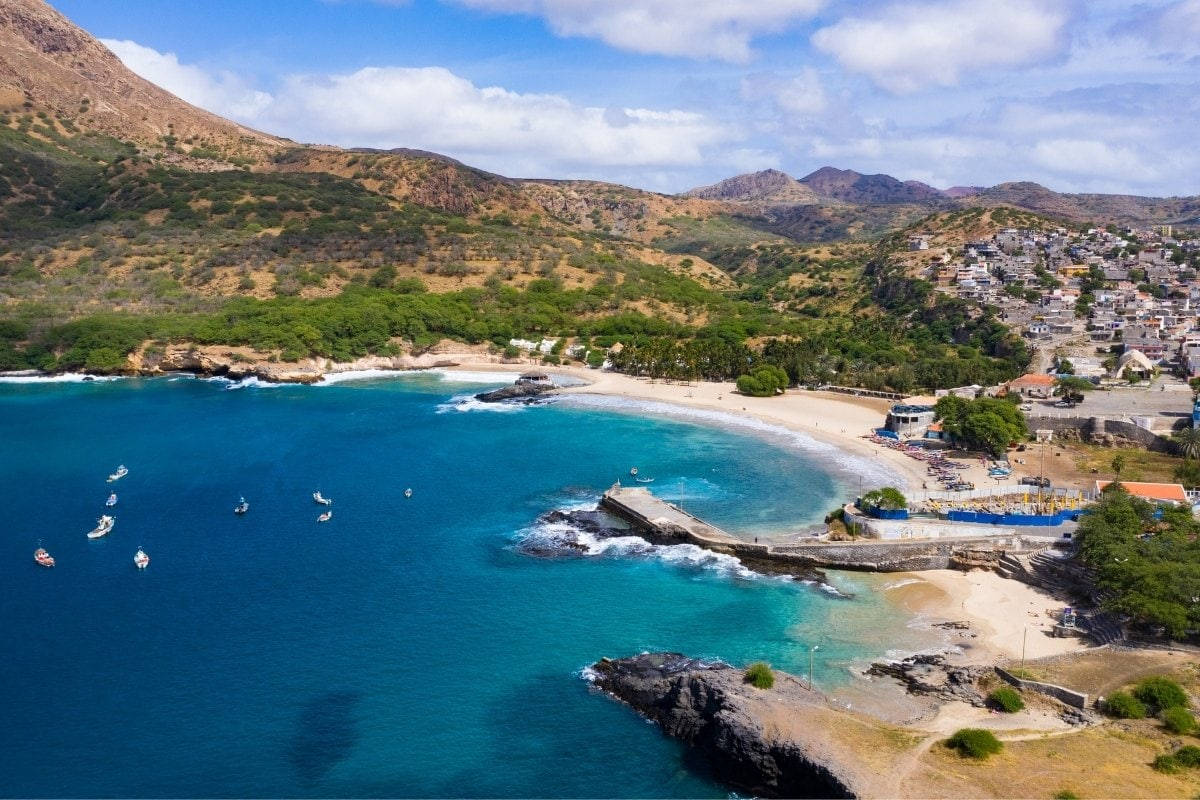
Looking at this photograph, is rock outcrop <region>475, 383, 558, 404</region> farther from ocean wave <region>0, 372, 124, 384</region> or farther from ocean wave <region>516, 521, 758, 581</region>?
ocean wave <region>0, 372, 124, 384</region>

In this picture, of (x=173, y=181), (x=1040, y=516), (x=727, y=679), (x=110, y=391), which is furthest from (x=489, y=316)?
(x=727, y=679)

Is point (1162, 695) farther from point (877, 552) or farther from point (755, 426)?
point (755, 426)

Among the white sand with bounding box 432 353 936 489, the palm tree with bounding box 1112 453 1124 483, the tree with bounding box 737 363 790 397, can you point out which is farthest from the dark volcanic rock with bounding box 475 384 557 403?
the palm tree with bounding box 1112 453 1124 483

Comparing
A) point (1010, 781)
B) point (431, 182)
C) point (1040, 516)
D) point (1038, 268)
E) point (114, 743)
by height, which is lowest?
point (114, 743)

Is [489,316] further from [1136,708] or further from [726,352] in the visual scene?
[1136,708]

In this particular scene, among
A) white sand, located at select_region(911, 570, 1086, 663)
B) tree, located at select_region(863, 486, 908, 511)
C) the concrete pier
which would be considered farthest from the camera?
tree, located at select_region(863, 486, 908, 511)
